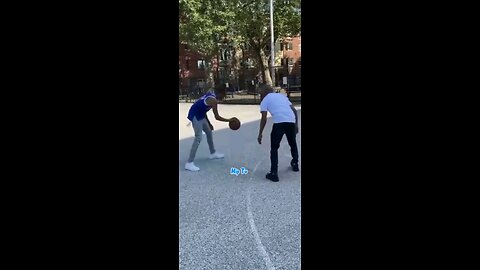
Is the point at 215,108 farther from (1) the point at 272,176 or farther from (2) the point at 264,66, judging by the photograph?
(1) the point at 272,176

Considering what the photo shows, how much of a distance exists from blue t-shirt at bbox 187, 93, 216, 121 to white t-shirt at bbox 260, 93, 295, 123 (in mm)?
493

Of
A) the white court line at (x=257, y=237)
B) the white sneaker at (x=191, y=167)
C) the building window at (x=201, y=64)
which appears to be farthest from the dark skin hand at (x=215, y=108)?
the white court line at (x=257, y=237)

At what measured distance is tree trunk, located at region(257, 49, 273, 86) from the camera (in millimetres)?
2632

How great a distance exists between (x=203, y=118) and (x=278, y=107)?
69 cm

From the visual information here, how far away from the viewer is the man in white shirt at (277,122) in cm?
277

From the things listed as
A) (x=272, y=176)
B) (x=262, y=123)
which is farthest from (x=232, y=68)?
(x=272, y=176)

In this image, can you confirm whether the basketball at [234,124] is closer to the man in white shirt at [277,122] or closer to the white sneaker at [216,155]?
the man in white shirt at [277,122]

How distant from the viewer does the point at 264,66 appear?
8.62 feet
